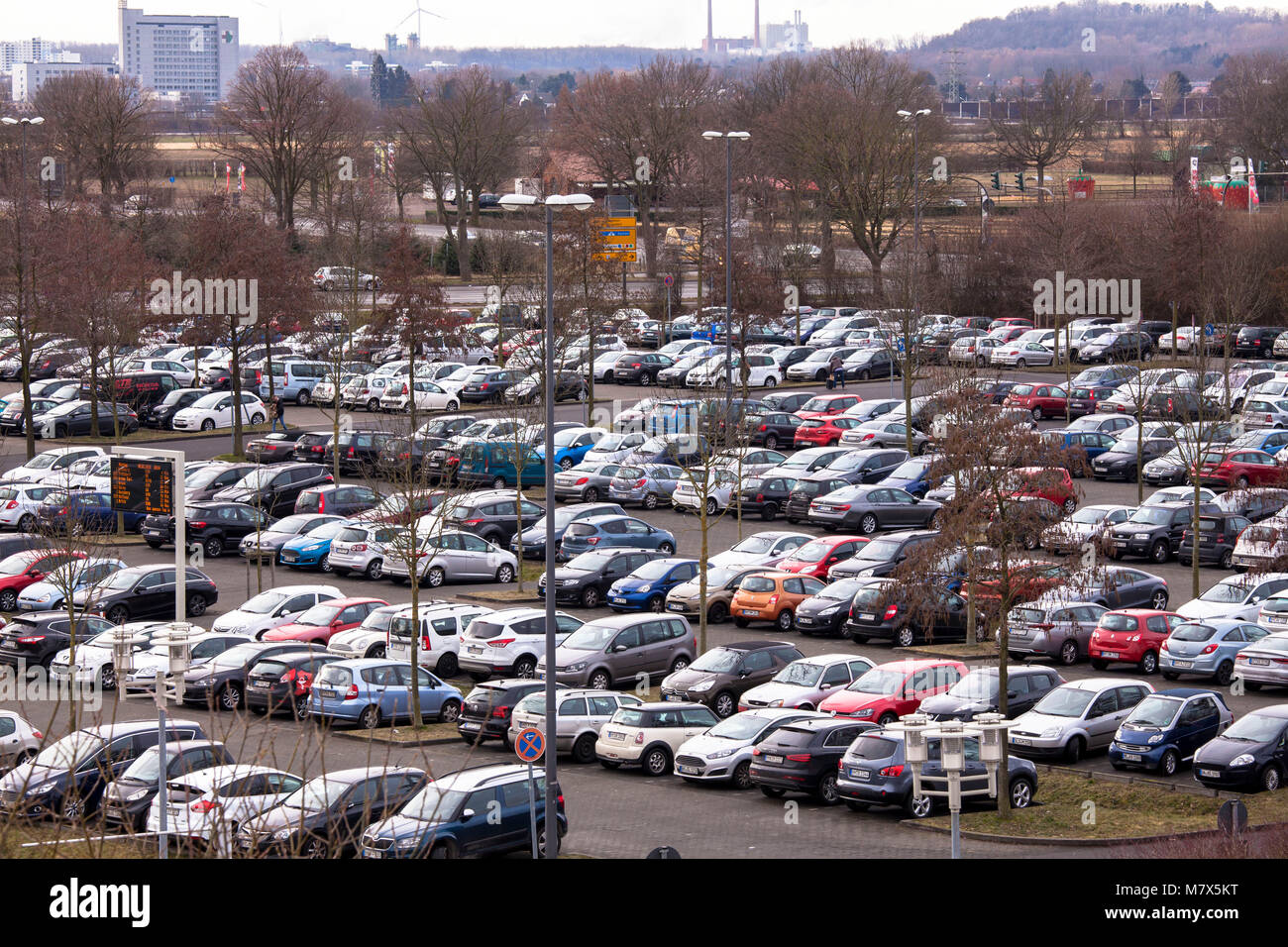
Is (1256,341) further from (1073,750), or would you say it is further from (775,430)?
(1073,750)

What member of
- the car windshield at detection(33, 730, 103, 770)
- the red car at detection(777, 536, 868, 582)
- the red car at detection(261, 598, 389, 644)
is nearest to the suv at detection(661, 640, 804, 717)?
the red car at detection(261, 598, 389, 644)

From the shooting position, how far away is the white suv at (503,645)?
27391 mm

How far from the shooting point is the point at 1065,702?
24.2 m

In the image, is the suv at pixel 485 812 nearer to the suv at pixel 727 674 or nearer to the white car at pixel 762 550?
the suv at pixel 727 674

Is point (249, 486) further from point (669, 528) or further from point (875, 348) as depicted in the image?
point (875, 348)

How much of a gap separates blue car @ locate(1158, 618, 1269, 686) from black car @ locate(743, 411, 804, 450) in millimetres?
20192

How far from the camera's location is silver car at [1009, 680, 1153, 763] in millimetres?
23516

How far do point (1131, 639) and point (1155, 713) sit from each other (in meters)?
4.65

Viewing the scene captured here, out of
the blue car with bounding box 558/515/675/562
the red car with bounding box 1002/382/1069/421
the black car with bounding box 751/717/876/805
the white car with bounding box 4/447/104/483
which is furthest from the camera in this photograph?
the red car with bounding box 1002/382/1069/421

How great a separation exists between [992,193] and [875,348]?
4091cm

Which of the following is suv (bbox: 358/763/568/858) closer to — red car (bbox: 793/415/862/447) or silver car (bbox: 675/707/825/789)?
silver car (bbox: 675/707/825/789)

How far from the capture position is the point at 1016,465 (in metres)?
22.6

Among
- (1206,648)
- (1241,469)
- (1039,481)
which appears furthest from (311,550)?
(1241,469)
